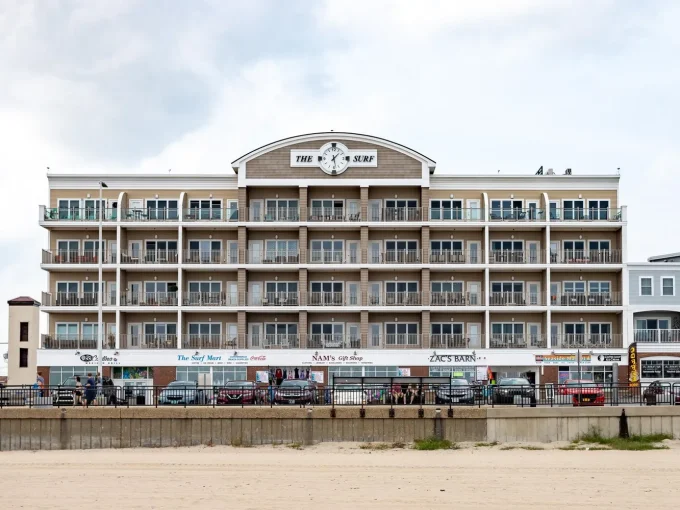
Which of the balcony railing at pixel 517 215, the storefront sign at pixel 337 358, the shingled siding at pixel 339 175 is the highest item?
the shingled siding at pixel 339 175

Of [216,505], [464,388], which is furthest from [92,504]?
[464,388]

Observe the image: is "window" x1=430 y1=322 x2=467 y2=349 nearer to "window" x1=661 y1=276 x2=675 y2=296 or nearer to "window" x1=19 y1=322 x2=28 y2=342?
"window" x1=661 y1=276 x2=675 y2=296

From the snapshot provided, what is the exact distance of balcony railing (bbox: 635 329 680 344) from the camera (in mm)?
62344

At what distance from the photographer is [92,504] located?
2450 centimetres

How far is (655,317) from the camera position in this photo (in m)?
64.2

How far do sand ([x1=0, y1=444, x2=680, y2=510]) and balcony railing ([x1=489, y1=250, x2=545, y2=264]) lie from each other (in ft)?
99.0

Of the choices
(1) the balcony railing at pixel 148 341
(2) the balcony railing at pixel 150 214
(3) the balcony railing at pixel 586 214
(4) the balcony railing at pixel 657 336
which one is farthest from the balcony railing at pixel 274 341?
(4) the balcony railing at pixel 657 336

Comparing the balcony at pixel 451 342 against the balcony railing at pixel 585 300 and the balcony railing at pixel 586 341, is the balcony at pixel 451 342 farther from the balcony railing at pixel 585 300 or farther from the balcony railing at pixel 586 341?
the balcony railing at pixel 585 300

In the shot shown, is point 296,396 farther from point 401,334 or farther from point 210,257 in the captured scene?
point 210,257

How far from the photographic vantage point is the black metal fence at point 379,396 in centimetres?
3675

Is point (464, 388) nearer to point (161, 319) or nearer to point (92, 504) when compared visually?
point (92, 504)

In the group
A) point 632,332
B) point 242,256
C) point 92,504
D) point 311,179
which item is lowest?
point 92,504

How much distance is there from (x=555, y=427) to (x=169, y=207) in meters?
36.3

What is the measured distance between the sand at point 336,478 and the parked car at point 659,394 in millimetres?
3730
